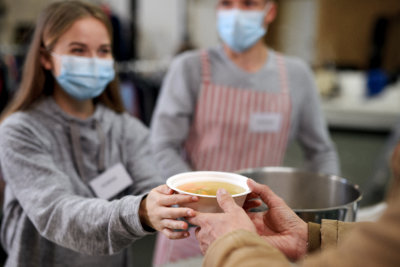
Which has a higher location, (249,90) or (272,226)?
(249,90)

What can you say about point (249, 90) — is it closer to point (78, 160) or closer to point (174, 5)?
point (78, 160)

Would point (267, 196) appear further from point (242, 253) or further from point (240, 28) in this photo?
point (240, 28)

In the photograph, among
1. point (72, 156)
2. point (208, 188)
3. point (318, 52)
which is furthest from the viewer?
point (318, 52)

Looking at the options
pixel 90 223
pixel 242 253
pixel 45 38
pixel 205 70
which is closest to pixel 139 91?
pixel 205 70

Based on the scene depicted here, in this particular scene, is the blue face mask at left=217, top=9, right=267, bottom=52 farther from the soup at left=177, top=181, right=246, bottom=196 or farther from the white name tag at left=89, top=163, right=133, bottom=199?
the soup at left=177, top=181, right=246, bottom=196

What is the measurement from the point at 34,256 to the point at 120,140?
1.36 ft

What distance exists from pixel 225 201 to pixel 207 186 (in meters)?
0.12

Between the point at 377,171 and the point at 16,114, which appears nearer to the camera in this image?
the point at 16,114

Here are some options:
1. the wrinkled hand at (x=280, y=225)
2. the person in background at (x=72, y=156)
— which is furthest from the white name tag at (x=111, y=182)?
the wrinkled hand at (x=280, y=225)

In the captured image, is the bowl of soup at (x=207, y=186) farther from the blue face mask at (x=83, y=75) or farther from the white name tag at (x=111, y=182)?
the blue face mask at (x=83, y=75)

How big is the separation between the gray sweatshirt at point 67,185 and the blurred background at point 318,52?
5.71 feet

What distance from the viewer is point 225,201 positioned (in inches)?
31.6

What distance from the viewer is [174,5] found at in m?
7.59

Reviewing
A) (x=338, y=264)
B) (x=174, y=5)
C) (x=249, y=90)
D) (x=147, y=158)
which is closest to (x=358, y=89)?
(x=174, y=5)
